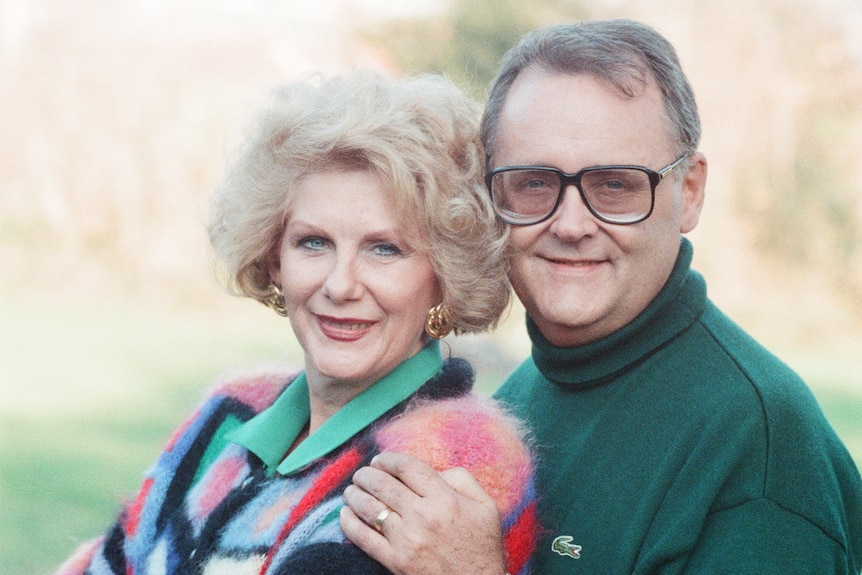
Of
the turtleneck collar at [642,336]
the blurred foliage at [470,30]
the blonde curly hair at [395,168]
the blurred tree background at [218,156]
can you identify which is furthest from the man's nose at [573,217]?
the blurred foliage at [470,30]

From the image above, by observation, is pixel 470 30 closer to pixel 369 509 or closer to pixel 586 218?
pixel 586 218

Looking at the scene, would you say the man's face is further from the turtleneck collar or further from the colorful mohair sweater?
the colorful mohair sweater

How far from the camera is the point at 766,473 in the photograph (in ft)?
6.53

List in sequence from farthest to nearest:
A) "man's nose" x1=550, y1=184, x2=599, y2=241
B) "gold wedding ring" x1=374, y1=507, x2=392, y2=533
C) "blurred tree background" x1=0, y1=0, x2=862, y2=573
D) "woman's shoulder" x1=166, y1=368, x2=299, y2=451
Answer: "blurred tree background" x1=0, y1=0, x2=862, y2=573 < "woman's shoulder" x1=166, y1=368, x2=299, y2=451 < "man's nose" x1=550, y1=184, x2=599, y2=241 < "gold wedding ring" x1=374, y1=507, x2=392, y2=533

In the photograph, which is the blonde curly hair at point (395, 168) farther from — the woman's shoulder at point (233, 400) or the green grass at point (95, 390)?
the green grass at point (95, 390)

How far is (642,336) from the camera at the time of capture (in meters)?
2.38

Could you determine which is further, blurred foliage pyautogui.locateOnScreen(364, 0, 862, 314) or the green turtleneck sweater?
blurred foliage pyautogui.locateOnScreen(364, 0, 862, 314)

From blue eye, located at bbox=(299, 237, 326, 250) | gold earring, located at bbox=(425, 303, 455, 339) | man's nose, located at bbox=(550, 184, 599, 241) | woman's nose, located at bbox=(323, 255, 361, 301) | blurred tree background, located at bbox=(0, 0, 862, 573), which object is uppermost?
man's nose, located at bbox=(550, 184, 599, 241)

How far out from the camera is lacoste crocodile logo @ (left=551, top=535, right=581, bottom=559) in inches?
84.4

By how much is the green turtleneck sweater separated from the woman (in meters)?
0.20

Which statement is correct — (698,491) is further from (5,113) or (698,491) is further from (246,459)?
(5,113)

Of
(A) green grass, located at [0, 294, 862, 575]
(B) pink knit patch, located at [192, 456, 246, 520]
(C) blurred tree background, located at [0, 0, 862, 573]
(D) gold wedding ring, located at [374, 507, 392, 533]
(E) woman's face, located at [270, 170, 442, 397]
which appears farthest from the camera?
(C) blurred tree background, located at [0, 0, 862, 573]

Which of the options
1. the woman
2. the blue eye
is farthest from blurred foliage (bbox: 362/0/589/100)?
the blue eye

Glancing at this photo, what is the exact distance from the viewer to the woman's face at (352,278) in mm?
2072
